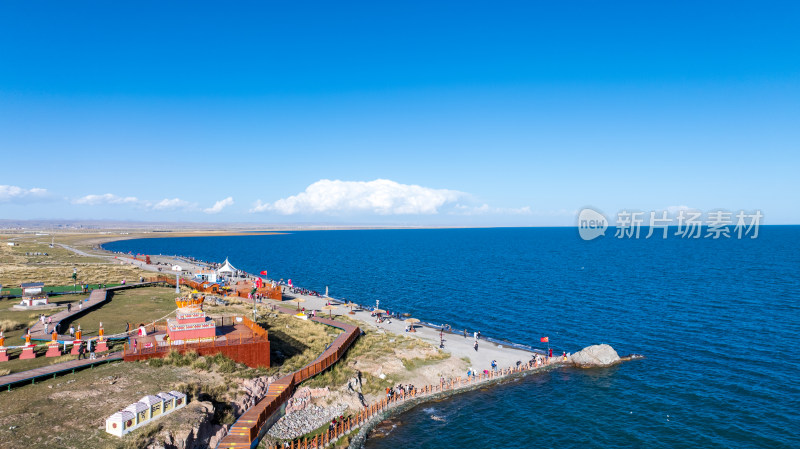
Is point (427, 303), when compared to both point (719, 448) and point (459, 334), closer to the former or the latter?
point (459, 334)

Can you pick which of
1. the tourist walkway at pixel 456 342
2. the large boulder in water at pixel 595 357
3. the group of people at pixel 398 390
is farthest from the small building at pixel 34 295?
the large boulder in water at pixel 595 357

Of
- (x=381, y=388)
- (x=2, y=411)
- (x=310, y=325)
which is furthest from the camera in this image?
(x=310, y=325)

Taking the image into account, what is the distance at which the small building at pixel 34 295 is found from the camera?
53781 mm

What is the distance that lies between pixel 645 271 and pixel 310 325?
9795cm

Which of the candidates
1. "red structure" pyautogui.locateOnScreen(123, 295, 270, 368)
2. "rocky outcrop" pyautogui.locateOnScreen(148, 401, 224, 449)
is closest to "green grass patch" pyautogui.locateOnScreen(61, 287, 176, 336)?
"red structure" pyautogui.locateOnScreen(123, 295, 270, 368)

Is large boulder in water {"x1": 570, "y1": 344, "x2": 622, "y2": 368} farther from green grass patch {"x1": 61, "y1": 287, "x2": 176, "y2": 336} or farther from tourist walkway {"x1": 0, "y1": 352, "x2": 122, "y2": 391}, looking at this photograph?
green grass patch {"x1": 61, "y1": 287, "x2": 176, "y2": 336}

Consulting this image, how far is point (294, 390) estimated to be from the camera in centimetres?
3394

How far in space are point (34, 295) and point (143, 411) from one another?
4807 cm

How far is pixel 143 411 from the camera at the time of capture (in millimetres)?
24969

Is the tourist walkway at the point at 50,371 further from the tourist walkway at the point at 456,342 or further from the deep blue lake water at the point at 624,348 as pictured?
the tourist walkway at the point at 456,342

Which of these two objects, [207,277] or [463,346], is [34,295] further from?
[463,346]

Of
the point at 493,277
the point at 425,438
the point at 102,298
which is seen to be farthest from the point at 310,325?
the point at 493,277

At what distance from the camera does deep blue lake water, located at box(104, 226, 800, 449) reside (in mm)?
33094

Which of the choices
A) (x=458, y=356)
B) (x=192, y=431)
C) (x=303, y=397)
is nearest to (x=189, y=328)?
(x=303, y=397)
